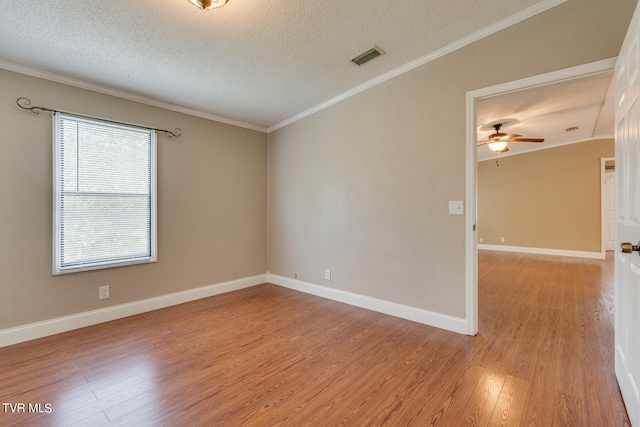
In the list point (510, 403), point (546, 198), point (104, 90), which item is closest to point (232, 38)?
point (104, 90)

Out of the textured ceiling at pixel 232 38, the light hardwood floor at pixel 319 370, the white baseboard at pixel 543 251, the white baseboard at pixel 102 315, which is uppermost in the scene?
the textured ceiling at pixel 232 38

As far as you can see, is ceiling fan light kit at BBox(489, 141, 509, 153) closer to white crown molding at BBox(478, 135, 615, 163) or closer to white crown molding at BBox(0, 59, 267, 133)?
white crown molding at BBox(478, 135, 615, 163)

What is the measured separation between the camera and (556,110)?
404cm

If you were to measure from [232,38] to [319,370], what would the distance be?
2.73 meters

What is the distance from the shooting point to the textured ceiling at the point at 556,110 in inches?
126

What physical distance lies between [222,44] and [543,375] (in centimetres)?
355

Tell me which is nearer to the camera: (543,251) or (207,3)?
(207,3)

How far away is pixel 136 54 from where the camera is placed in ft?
7.86

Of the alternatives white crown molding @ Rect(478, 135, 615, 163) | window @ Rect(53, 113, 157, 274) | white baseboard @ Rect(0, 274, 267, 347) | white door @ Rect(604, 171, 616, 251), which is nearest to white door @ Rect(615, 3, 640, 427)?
white baseboard @ Rect(0, 274, 267, 347)

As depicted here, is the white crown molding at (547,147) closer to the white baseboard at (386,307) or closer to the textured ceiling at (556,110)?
the textured ceiling at (556,110)

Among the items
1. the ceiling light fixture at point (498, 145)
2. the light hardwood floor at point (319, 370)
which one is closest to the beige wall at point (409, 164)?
the light hardwood floor at point (319, 370)

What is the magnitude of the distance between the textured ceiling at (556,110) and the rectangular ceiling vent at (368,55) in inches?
46.5

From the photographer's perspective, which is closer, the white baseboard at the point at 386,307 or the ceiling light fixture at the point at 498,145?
the white baseboard at the point at 386,307

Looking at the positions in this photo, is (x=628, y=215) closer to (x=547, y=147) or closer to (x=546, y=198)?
(x=546, y=198)
